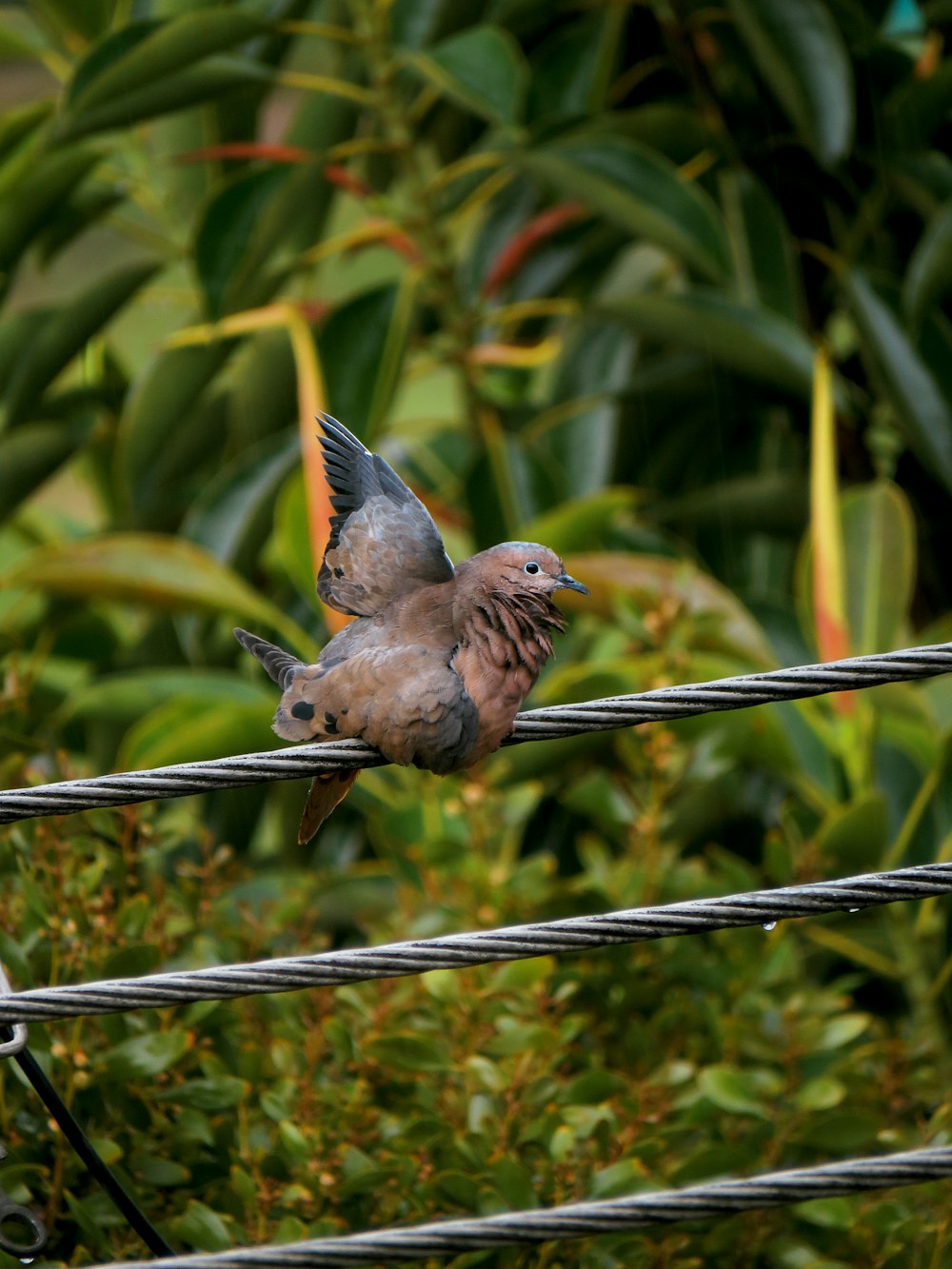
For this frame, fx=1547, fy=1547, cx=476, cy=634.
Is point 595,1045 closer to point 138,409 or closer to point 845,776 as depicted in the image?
point 845,776

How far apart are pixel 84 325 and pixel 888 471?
1.60 m

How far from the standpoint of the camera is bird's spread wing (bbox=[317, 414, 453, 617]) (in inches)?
54.1

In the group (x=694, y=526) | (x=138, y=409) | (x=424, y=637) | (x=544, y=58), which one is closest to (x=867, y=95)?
(x=544, y=58)

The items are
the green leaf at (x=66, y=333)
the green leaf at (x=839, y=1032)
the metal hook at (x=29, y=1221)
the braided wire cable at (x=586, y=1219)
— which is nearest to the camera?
the braided wire cable at (x=586, y=1219)

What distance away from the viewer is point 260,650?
1.40m

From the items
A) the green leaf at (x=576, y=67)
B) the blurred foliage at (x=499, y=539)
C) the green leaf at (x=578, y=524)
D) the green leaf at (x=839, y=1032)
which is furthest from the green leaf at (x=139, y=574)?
the green leaf at (x=576, y=67)

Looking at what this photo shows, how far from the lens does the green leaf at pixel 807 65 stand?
2.58 meters

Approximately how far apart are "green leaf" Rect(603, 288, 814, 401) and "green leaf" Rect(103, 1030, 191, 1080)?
1.55m

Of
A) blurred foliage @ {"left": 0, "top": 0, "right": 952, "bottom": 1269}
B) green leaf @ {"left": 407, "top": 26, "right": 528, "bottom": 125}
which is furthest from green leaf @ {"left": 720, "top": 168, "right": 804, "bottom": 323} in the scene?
green leaf @ {"left": 407, "top": 26, "right": 528, "bottom": 125}

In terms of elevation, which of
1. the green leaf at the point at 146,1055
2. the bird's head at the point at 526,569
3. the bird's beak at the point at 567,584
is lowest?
the green leaf at the point at 146,1055

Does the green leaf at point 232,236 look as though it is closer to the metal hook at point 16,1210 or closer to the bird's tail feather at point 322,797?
the bird's tail feather at point 322,797

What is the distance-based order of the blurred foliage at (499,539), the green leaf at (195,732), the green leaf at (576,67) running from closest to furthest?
the blurred foliage at (499,539), the green leaf at (195,732), the green leaf at (576,67)

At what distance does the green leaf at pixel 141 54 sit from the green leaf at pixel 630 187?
554 mm

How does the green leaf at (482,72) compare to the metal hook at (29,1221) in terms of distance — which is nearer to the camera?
the metal hook at (29,1221)
